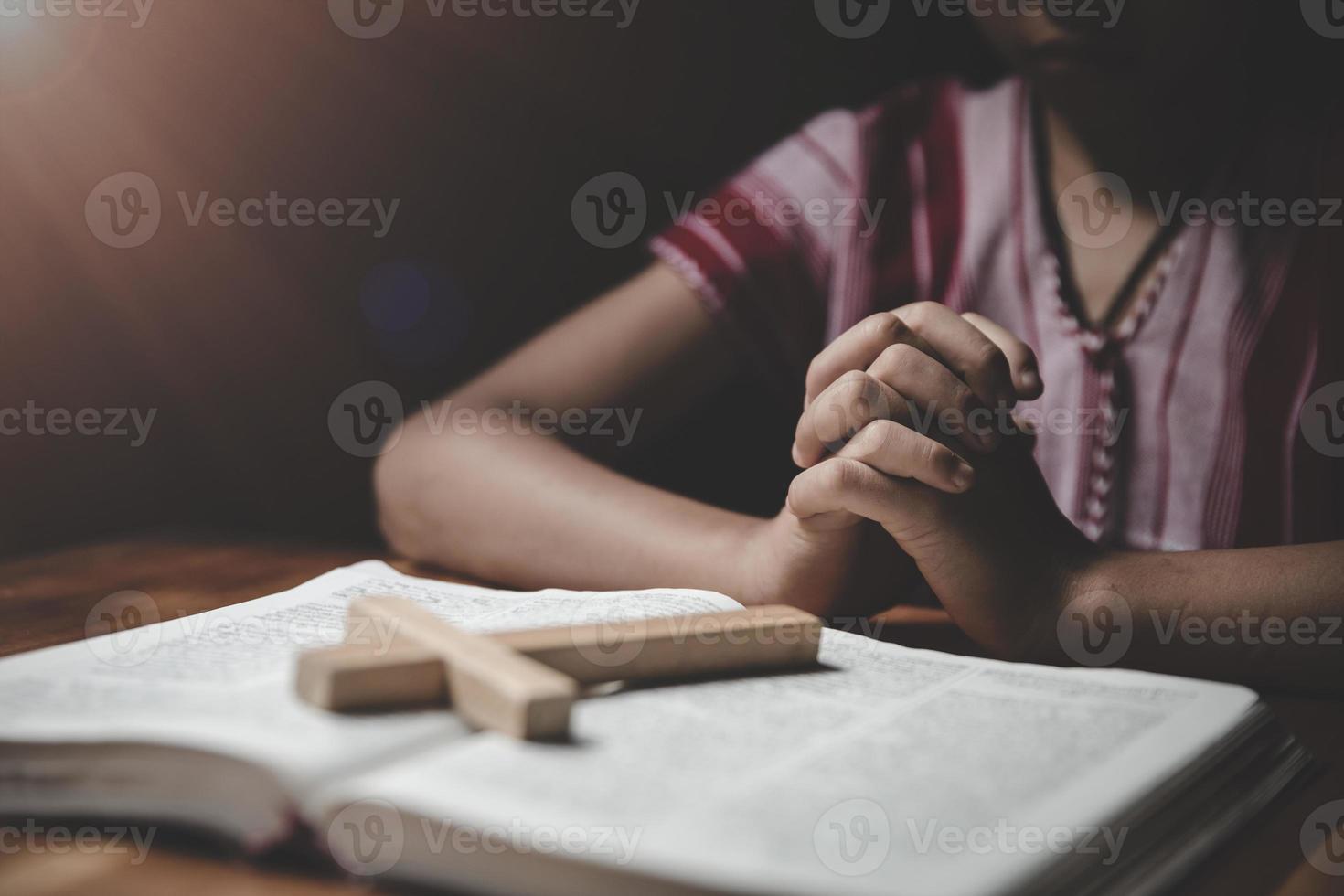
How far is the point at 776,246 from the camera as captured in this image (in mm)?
949

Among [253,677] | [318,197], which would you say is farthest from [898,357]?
[318,197]

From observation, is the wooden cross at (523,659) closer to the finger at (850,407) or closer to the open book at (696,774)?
the open book at (696,774)

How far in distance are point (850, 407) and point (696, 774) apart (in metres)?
0.27

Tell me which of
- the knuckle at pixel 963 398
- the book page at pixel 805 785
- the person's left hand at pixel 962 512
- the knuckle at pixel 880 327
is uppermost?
the knuckle at pixel 880 327

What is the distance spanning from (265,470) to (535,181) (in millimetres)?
A: 408

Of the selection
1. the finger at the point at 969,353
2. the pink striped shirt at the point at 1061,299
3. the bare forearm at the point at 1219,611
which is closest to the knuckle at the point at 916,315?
the finger at the point at 969,353

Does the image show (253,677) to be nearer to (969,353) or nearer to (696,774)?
(696,774)

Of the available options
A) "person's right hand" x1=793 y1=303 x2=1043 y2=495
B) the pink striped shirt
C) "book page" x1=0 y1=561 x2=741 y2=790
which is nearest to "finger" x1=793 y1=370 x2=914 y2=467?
"person's right hand" x1=793 y1=303 x2=1043 y2=495

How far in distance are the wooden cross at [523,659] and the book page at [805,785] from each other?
0.01 meters

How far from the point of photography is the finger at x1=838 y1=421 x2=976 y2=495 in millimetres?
523

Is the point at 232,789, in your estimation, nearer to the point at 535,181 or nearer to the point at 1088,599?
the point at 1088,599

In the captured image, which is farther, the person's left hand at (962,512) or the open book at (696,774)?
the person's left hand at (962,512)

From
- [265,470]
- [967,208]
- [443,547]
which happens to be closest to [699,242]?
[967,208]

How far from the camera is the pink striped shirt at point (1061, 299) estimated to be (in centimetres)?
81
